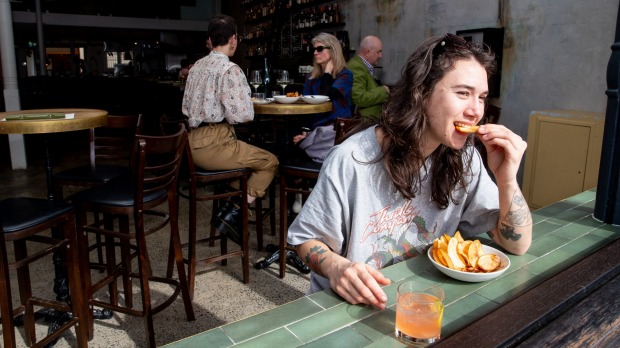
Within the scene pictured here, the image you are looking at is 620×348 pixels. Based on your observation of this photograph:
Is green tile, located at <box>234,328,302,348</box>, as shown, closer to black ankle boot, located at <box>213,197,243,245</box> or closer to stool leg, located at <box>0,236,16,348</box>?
stool leg, located at <box>0,236,16,348</box>

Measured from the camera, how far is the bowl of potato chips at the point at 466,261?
110 centimetres

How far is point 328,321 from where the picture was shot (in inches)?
36.5

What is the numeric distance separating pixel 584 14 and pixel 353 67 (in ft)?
6.46

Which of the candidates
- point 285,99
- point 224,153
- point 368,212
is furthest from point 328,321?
point 285,99

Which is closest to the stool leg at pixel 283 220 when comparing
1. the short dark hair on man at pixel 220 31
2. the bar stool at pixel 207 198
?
the bar stool at pixel 207 198

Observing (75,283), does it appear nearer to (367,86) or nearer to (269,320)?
(269,320)

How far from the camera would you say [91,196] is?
2.25m

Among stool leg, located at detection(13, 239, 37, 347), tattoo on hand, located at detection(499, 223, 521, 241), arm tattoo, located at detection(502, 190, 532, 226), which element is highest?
arm tattoo, located at detection(502, 190, 532, 226)

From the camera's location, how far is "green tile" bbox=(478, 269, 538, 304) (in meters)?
1.05

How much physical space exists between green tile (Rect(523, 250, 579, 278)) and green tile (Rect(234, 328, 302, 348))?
681 millimetres

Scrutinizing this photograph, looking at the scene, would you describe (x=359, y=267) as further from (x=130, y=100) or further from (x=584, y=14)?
(x=130, y=100)

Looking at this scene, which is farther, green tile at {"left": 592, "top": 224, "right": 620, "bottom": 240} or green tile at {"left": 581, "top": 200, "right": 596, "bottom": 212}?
green tile at {"left": 581, "top": 200, "right": 596, "bottom": 212}

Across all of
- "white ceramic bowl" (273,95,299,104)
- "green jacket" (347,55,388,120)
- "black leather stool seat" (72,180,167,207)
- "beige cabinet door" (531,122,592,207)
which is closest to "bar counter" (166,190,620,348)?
"black leather stool seat" (72,180,167,207)

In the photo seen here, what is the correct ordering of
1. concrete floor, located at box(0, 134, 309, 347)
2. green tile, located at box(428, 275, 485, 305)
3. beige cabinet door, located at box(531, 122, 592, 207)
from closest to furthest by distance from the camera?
green tile, located at box(428, 275, 485, 305) < concrete floor, located at box(0, 134, 309, 347) < beige cabinet door, located at box(531, 122, 592, 207)
